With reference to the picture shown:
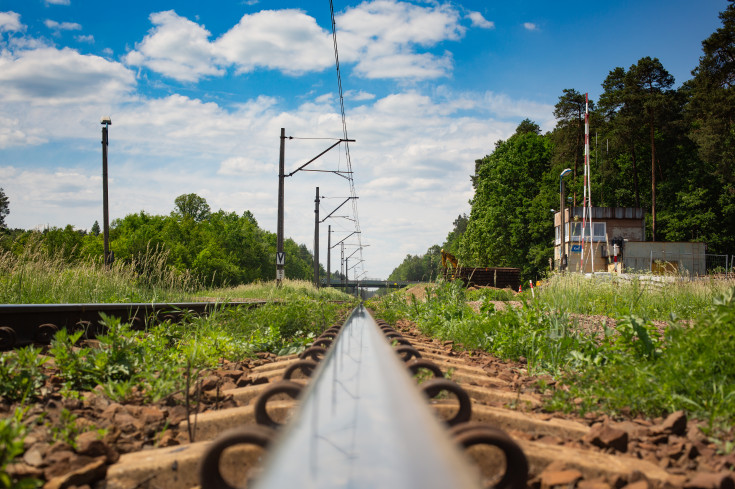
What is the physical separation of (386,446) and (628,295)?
10.8m

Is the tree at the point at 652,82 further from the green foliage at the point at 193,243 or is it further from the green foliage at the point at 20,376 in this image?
the green foliage at the point at 20,376

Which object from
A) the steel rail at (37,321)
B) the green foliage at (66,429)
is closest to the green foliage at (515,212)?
the steel rail at (37,321)

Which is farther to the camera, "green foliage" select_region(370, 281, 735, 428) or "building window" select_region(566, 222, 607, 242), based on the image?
"building window" select_region(566, 222, 607, 242)

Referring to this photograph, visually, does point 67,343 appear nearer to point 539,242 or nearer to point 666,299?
point 666,299

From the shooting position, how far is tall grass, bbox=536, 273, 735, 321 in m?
8.84

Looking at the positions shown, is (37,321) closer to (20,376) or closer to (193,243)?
(20,376)

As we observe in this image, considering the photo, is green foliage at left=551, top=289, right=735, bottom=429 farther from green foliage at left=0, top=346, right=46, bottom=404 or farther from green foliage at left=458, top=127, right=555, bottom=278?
green foliage at left=458, top=127, right=555, bottom=278

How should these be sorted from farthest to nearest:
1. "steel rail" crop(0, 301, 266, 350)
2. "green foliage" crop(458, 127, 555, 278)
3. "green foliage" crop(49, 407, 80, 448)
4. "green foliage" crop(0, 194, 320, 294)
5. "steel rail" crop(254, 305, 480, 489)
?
"green foliage" crop(0, 194, 320, 294)
"green foliage" crop(458, 127, 555, 278)
"steel rail" crop(0, 301, 266, 350)
"green foliage" crop(49, 407, 80, 448)
"steel rail" crop(254, 305, 480, 489)

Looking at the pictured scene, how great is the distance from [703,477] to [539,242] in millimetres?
56926

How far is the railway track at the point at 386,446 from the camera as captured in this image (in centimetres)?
102

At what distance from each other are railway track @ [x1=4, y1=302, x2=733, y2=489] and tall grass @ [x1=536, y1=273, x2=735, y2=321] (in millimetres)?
6181

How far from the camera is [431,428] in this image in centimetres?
119

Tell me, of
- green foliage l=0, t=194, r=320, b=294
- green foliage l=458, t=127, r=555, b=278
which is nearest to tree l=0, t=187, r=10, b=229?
green foliage l=0, t=194, r=320, b=294

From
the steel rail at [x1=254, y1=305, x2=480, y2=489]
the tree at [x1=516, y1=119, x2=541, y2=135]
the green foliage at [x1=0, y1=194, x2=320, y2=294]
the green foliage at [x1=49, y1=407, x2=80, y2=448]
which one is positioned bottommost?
the green foliage at [x1=49, y1=407, x2=80, y2=448]
